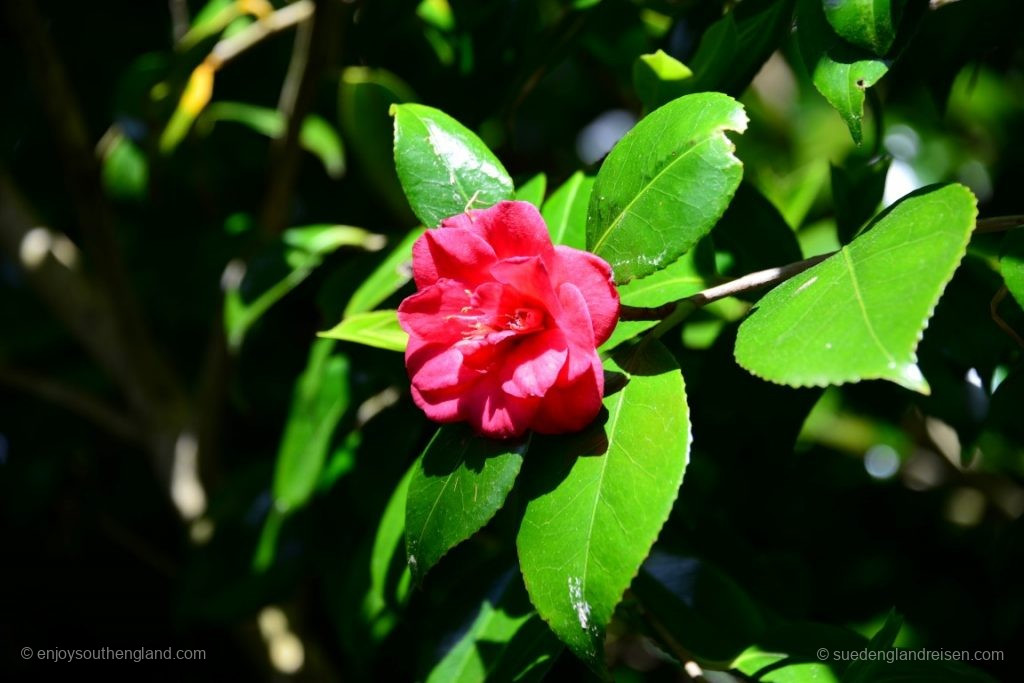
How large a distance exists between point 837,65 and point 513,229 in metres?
0.27

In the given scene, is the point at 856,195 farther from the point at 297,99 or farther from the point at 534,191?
the point at 297,99

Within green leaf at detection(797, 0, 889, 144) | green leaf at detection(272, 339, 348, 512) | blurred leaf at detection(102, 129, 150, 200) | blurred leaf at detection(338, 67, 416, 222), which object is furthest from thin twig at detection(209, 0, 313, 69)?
green leaf at detection(797, 0, 889, 144)

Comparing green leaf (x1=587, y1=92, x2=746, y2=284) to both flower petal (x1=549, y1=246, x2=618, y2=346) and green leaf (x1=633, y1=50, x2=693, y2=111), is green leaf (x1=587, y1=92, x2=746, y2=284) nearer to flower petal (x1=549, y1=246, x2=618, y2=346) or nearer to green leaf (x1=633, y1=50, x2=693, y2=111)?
flower petal (x1=549, y1=246, x2=618, y2=346)

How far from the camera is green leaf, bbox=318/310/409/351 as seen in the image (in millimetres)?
690

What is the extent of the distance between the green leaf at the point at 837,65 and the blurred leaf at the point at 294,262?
48cm

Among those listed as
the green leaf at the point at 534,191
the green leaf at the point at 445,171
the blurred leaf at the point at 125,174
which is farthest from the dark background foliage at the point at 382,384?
the green leaf at the point at 445,171

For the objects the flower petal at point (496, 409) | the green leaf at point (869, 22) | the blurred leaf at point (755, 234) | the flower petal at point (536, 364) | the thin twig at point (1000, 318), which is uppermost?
the green leaf at point (869, 22)

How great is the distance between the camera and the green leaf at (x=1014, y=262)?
1.87 ft

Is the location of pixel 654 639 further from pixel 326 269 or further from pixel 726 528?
pixel 326 269

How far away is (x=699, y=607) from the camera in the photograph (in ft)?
2.77

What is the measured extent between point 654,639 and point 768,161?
1172 millimetres

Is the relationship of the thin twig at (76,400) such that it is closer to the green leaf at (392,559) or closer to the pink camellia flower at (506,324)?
the green leaf at (392,559)

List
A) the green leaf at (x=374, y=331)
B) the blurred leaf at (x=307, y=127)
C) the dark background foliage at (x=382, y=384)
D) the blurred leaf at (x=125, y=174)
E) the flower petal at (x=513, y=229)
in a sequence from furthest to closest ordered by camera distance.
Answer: the blurred leaf at (x=125, y=174), the blurred leaf at (x=307, y=127), the dark background foliage at (x=382, y=384), the green leaf at (x=374, y=331), the flower petal at (x=513, y=229)

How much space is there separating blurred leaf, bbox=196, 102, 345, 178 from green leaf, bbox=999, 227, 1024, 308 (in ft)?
3.01
